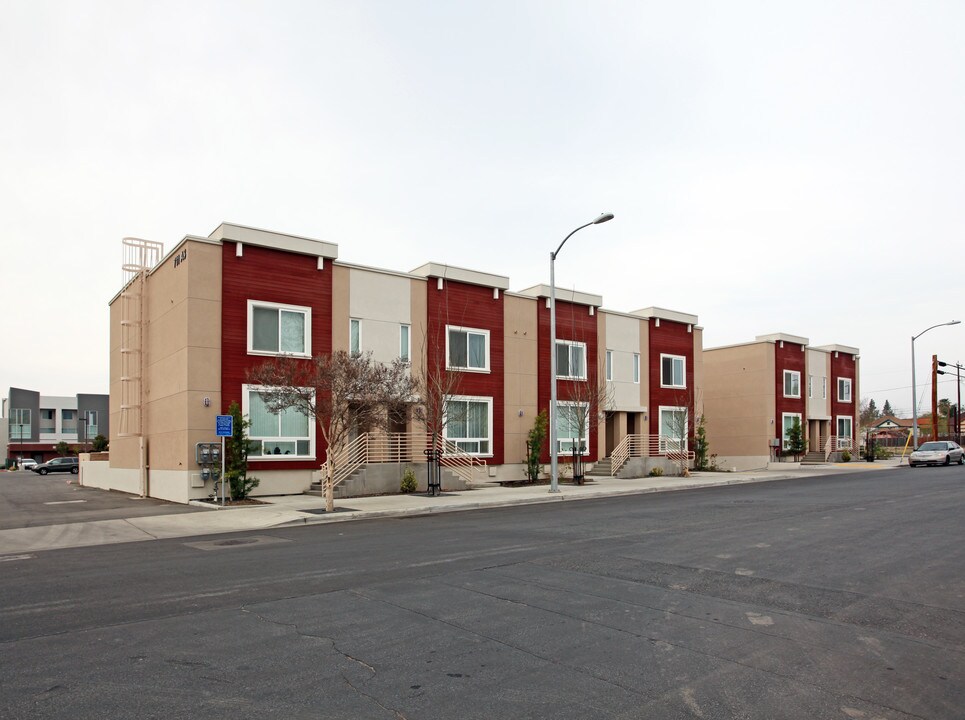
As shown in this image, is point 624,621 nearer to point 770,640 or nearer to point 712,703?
point 770,640

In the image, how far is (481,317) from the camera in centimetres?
3089

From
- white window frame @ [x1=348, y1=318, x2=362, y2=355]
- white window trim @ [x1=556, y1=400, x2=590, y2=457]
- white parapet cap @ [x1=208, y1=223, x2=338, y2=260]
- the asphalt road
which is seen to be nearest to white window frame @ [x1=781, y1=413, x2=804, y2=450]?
white window trim @ [x1=556, y1=400, x2=590, y2=457]

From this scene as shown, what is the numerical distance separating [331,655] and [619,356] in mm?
31909

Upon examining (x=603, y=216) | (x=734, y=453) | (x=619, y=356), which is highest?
(x=603, y=216)

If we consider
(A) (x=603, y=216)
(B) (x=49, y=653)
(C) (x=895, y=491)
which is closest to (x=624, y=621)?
(B) (x=49, y=653)

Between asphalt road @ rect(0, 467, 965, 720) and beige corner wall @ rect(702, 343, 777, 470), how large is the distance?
111 feet

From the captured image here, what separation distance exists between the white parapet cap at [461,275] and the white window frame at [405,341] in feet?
7.64

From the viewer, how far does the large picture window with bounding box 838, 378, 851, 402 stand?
53.8 meters

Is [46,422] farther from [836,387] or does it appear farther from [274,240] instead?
[836,387]

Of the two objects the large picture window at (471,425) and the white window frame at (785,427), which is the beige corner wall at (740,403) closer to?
the white window frame at (785,427)

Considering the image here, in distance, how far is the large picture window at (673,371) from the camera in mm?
39312

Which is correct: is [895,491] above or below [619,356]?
below

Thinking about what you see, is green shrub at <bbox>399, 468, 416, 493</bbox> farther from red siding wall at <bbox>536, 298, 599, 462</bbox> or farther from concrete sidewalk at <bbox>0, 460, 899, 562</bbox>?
red siding wall at <bbox>536, 298, 599, 462</bbox>

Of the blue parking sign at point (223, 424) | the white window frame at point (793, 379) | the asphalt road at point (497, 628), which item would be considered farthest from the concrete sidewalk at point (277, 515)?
the white window frame at point (793, 379)
